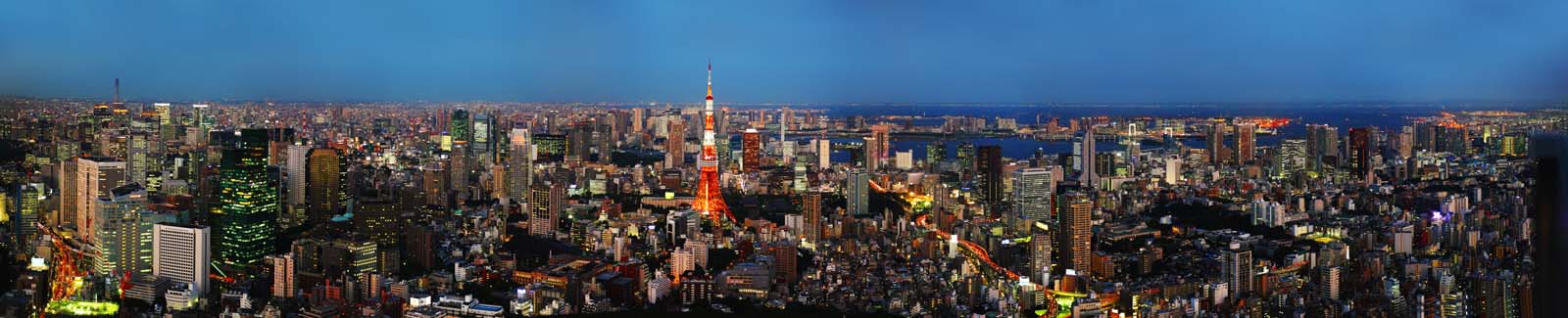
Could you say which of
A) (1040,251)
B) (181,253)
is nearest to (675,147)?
(1040,251)

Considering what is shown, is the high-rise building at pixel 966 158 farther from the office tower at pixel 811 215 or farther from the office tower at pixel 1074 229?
the office tower at pixel 811 215

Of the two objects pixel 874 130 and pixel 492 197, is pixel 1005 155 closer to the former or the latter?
pixel 874 130

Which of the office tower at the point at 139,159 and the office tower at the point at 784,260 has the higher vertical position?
the office tower at the point at 139,159

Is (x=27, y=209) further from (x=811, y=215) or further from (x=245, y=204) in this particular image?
(x=811, y=215)

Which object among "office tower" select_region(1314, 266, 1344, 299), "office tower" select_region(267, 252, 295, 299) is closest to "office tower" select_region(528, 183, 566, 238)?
"office tower" select_region(267, 252, 295, 299)

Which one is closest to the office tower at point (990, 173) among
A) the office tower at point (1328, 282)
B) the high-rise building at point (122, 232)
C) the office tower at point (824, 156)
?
the office tower at point (824, 156)

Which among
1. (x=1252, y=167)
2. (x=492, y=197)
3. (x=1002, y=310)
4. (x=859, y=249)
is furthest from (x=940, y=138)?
(x=492, y=197)

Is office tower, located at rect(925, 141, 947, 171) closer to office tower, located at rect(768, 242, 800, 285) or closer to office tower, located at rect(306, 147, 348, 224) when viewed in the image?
office tower, located at rect(768, 242, 800, 285)
